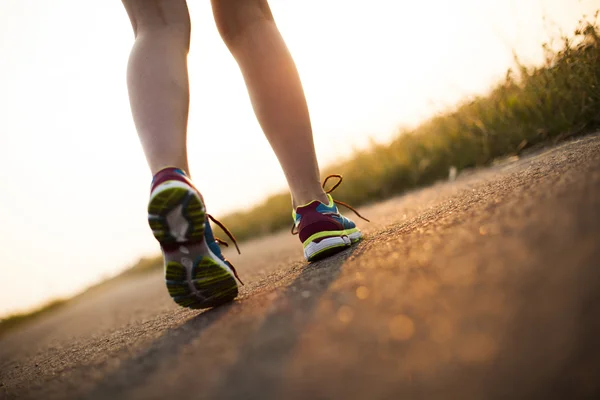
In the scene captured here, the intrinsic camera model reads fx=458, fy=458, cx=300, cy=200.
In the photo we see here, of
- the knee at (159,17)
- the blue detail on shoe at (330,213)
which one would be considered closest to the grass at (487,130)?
the blue detail on shoe at (330,213)

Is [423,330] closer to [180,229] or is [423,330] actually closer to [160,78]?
A: [180,229]

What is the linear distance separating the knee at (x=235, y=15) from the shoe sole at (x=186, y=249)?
65 cm

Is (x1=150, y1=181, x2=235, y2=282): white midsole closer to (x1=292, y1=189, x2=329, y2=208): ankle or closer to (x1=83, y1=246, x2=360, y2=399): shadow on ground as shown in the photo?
(x1=83, y1=246, x2=360, y2=399): shadow on ground

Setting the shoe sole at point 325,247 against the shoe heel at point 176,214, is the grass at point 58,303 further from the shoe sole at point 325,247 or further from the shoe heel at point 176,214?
the shoe heel at point 176,214

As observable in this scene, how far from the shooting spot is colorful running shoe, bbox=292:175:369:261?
137 centimetres

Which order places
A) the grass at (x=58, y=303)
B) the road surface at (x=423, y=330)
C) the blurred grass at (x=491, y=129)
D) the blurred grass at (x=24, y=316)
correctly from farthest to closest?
the grass at (x=58, y=303) → the blurred grass at (x=24, y=316) → the blurred grass at (x=491, y=129) → the road surface at (x=423, y=330)

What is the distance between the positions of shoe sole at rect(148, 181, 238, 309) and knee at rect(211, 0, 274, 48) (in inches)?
25.4

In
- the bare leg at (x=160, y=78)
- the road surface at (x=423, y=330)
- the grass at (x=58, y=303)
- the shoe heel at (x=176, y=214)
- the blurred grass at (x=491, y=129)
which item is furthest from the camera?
the grass at (x=58, y=303)

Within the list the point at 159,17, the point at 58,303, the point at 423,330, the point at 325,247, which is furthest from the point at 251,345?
the point at 58,303

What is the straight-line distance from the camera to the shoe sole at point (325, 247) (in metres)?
1.37

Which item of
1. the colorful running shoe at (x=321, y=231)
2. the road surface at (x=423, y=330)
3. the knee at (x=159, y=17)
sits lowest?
the road surface at (x=423, y=330)

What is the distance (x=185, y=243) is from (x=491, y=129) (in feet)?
9.32

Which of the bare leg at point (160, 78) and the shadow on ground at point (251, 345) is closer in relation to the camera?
the shadow on ground at point (251, 345)

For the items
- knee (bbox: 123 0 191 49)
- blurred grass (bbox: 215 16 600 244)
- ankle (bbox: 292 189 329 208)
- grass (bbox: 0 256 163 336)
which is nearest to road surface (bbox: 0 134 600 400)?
ankle (bbox: 292 189 329 208)
